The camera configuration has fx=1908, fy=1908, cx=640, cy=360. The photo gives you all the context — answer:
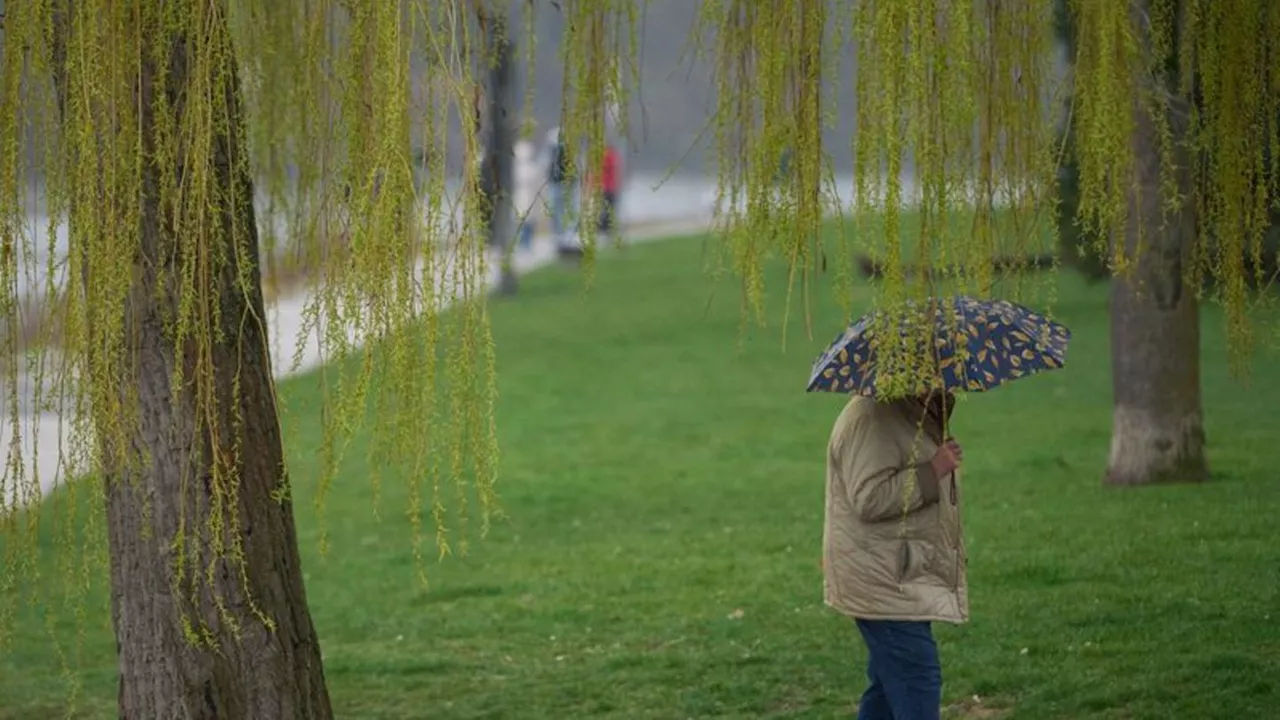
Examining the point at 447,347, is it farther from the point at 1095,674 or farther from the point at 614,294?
the point at 614,294

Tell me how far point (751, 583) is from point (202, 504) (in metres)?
4.70

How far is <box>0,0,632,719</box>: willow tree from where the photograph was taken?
17.1 ft

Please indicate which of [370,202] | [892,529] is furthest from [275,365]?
[892,529]

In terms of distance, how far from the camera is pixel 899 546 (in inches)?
229

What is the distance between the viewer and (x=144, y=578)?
6.09m

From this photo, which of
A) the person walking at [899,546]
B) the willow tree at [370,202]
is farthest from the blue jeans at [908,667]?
the willow tree at [370,202]

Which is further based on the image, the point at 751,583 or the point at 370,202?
the point at 751,583

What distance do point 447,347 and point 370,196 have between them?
467 mm

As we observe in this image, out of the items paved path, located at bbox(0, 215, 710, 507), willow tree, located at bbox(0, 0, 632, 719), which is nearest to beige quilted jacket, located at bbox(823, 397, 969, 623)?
willow tree, located at bbox(0, 0, 632, 719)

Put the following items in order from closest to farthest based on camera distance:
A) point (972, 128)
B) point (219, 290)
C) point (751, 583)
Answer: point (972, 128) < point (219, 290) < point (751, 583)

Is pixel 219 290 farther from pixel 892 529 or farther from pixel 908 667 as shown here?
pixel 908 667

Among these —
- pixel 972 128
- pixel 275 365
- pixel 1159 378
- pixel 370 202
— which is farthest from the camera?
pixel 1159 378

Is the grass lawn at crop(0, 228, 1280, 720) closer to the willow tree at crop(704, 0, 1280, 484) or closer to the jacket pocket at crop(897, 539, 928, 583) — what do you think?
the willow tree at crop(704, 0, 1280, 484)

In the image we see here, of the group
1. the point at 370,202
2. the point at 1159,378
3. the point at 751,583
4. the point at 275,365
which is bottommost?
the point at 751,583
